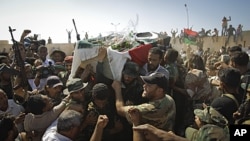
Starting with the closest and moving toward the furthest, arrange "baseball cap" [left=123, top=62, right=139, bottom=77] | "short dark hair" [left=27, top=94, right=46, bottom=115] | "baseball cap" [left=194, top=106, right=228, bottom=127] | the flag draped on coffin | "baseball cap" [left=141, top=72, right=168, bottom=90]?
"baseball cap" [left=194, top=106, right=228, bottom=127] < "baseball cap" [left=141, top=72, right=168, bottom=90] < "short dark hair" [left=27, top=94, right=46, bottom=115] < "baseball cap" [left=123, top=62, right=139, bottom=77] < the flag draped on coffin

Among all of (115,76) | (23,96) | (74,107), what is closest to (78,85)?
(74,107)

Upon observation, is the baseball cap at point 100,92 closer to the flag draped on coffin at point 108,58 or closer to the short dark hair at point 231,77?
the flag draped on coffin at point 108,58

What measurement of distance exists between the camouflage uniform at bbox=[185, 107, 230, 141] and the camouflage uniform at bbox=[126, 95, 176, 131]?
0.31 metres

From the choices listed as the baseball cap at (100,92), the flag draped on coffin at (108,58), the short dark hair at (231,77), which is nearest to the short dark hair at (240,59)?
the short dark hair at (231,77)

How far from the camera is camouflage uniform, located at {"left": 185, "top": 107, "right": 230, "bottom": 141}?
2.52 metres

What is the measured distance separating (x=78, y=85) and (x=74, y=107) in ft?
1.02

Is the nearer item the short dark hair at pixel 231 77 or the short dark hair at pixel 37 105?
the short dark hair at pixel 37 105

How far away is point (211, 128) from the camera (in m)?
2.55

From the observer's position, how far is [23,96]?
4863mm

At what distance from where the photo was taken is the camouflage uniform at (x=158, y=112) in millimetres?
3092

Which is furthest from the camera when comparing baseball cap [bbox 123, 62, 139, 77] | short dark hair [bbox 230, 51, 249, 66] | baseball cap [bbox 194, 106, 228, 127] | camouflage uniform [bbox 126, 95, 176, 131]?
short dark hair [bbox 230, 51, 249, 66]

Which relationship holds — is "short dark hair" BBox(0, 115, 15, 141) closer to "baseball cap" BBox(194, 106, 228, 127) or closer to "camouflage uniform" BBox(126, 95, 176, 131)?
"camouflage uniform" BBox(126, 95, 176, 131)

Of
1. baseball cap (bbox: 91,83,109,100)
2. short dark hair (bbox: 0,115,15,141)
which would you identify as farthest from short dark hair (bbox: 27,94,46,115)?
baseball cap (bbox: 91,83,109,100)

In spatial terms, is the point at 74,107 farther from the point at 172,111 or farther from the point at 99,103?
the point at 172,111
